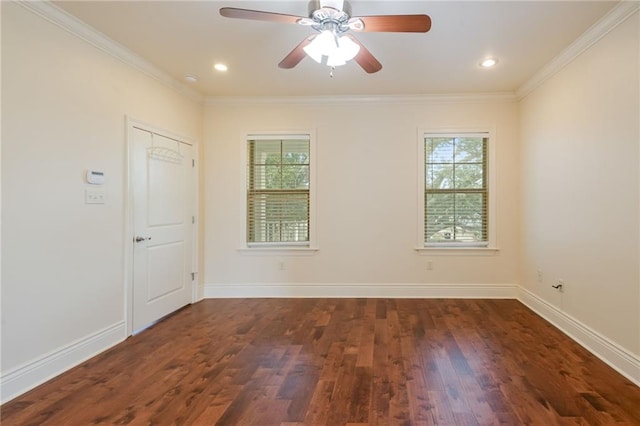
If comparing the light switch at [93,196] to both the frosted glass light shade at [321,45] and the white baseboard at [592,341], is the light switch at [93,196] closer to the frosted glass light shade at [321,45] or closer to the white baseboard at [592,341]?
the frosted glass light shade at [321,45]

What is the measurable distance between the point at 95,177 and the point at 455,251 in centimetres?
405

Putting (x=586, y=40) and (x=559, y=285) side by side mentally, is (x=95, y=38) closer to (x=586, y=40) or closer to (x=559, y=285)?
(x=586, y=40)

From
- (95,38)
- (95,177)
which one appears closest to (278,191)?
(95,177)

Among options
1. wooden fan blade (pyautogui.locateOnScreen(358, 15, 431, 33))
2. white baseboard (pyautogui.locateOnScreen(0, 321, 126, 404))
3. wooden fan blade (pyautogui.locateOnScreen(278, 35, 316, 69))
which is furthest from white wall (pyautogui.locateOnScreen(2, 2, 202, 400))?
wooden fan blade (pyautogui.locateOnScreen(358, 15, 431, 33))

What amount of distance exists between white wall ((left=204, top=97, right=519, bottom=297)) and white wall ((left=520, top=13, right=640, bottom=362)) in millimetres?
561

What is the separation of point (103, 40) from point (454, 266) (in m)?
4.48

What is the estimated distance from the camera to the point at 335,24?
2.20m

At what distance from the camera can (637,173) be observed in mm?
2236

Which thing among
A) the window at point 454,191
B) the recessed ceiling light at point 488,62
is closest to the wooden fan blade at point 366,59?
the recessed ceiling light at point 488,62

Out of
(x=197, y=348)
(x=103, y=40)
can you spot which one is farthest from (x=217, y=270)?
(x=103, y=40)

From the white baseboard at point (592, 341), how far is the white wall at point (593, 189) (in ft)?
0.06

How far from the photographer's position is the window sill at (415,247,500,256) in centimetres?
417

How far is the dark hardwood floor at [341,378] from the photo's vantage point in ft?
6.15

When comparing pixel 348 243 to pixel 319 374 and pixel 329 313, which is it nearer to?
pixel 329 313
